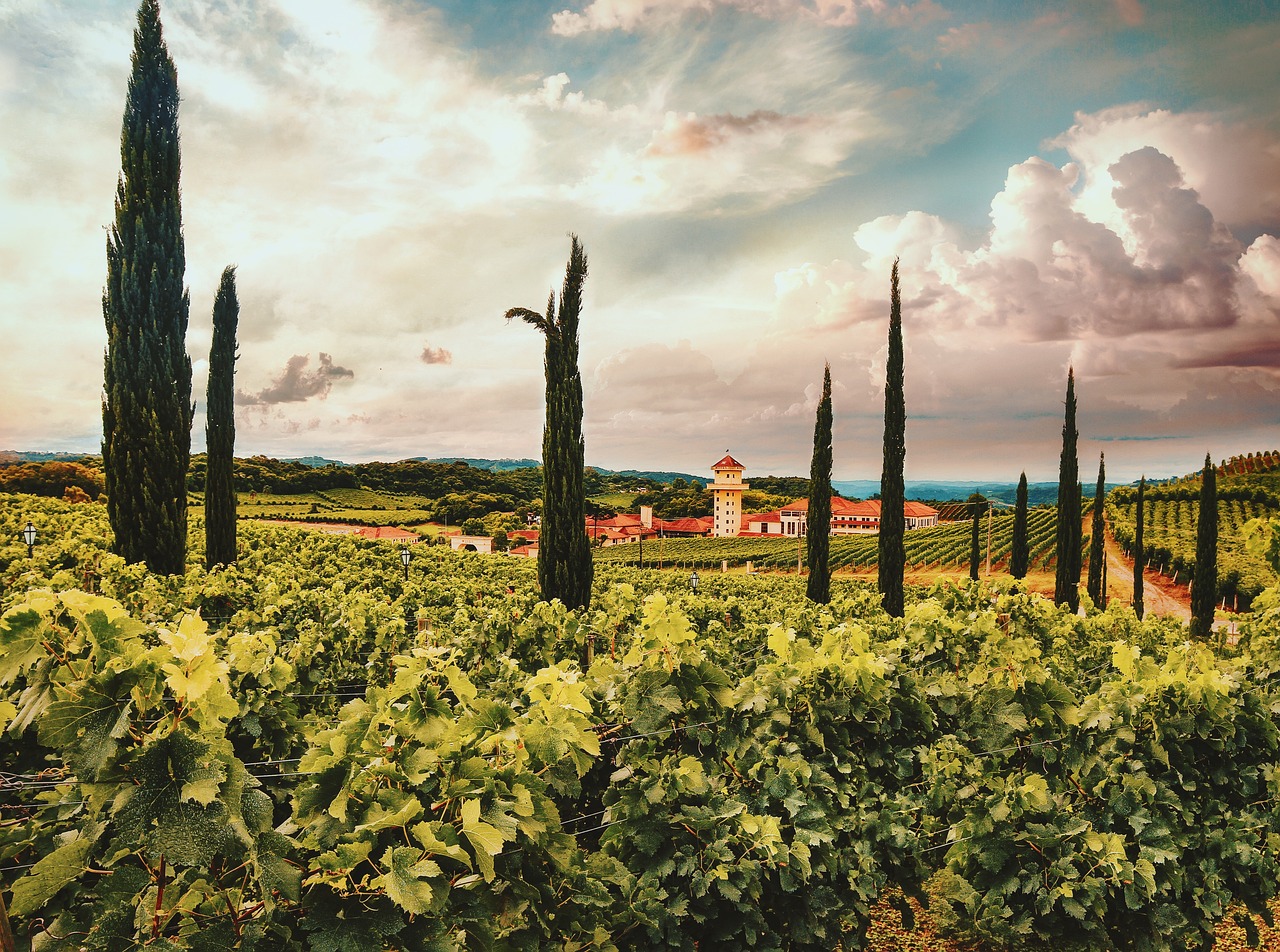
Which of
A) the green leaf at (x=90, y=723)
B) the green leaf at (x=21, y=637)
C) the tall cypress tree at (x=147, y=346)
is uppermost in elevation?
the tall cypress tree at (x=147, y=346)

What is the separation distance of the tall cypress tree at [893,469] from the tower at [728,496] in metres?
71.2

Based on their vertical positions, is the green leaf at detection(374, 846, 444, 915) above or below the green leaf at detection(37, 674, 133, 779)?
below

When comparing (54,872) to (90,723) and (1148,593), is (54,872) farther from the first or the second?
(1148,593)

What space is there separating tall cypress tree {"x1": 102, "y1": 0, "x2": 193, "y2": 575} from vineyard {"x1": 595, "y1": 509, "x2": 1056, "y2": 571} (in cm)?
3272

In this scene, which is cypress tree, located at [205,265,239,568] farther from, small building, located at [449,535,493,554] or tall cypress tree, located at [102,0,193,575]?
small building, located at [449,535,493,554]

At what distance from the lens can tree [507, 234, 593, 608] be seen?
11.5 m

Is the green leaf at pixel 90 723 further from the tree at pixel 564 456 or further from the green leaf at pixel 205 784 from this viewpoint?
the tree at pixel 564 456

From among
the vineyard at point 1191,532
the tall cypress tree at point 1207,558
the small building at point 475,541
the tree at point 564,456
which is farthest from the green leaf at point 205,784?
the small building at point 475,541

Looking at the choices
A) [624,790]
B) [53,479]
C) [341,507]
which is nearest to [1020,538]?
[624,790]

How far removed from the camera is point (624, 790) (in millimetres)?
2631

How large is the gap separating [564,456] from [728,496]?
84556 mm

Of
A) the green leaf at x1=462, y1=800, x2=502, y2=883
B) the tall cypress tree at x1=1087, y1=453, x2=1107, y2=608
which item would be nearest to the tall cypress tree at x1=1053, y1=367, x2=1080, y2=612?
the tall cypress tree at x1=1087, y1=453, x2=1107, y2=608

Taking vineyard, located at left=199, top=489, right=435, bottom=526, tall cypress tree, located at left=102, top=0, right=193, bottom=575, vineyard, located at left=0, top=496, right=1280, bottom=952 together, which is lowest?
vineyard, located at left=199, top=489, right=435, bottom=526

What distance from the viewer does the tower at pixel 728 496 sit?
3696 inches
